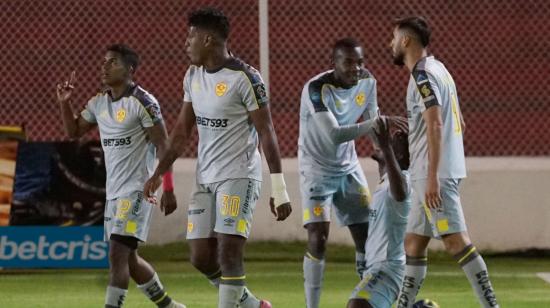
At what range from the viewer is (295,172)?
13320mm

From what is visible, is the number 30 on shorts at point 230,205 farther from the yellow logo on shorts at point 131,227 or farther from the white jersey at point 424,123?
the white jersey at point 424,123

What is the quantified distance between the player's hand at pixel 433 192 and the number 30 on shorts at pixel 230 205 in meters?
1.12

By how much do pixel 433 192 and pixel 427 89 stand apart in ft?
2.02

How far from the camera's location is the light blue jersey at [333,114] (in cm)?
902

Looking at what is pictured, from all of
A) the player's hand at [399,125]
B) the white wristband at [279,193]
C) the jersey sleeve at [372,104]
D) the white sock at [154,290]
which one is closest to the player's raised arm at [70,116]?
the white sock at [154,290]

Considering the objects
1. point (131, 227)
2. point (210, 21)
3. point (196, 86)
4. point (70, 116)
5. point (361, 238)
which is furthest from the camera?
point (361, 238)

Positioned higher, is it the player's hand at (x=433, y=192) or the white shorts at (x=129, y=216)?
the player's hand at (x=433, y=192)

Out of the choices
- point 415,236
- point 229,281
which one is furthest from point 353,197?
point 229,281

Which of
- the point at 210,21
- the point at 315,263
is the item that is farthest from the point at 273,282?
the point at 210,21

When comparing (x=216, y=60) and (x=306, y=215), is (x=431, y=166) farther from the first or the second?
(x=306, y=215)

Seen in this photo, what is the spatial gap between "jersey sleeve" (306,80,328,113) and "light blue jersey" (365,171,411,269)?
108cm

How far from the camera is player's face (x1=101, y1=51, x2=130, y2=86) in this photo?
8.59 metres

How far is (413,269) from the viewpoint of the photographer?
26.1ft

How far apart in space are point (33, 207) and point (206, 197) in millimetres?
4671
